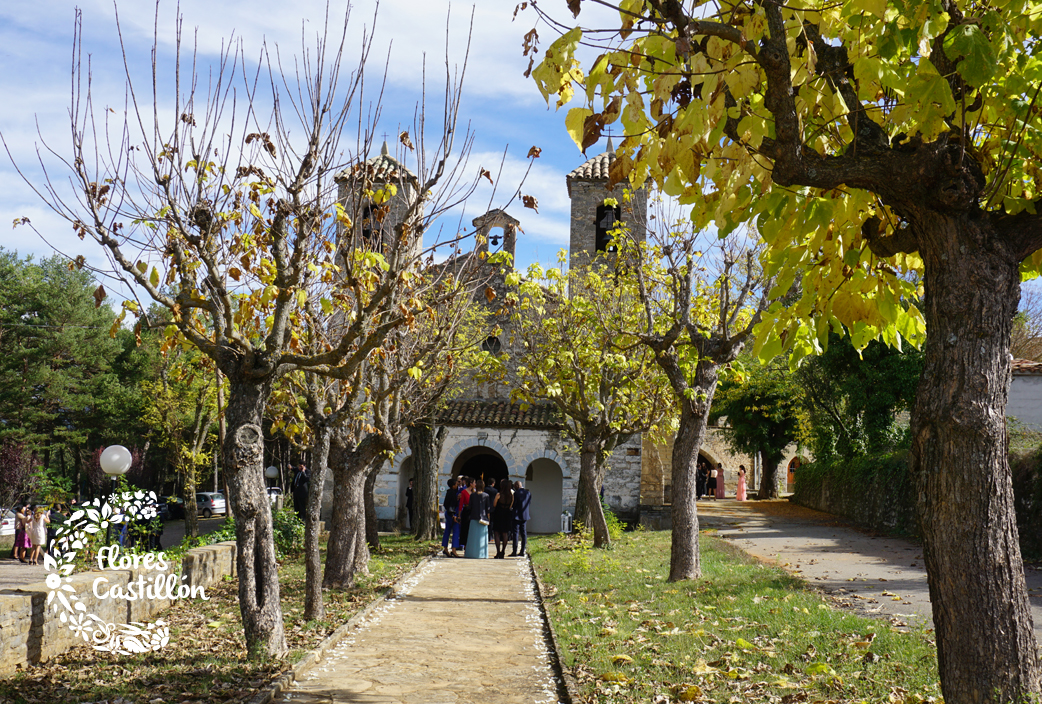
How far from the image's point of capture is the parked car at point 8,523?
24.7 m

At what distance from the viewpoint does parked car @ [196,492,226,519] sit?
40812mm

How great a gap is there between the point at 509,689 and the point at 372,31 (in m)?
5.57

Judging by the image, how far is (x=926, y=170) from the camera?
132 inches

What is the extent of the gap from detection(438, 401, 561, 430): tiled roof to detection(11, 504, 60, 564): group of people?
399 inches

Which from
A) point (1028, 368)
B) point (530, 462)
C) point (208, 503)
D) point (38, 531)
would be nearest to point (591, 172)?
point (530, 462)

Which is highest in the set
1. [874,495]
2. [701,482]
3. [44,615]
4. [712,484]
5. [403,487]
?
[874,495]

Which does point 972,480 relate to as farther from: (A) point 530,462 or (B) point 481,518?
(A) point 530,462

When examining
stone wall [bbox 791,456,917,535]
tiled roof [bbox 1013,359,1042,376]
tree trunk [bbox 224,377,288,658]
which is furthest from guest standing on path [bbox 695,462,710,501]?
tree trunk [bbox 224,377,288,658]

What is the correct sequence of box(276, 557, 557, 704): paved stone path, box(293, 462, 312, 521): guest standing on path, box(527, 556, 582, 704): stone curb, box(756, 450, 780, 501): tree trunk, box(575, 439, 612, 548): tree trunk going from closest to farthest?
box(527, 556, 582, 704): stone curb
box(276, 557, 557, 704): paved stone path
box(575, 439, 612, 548): tree trunk
box(293, 462, 312, 521): guest standing on path
box(756, 450, 780, 501): tree trunk

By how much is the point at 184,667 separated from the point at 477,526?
10.2m

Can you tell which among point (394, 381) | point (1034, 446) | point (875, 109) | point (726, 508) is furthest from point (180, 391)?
point (875, 109)

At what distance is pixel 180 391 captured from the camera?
111ft

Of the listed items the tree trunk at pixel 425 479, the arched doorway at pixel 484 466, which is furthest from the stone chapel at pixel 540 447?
the arched doorway at pixel 484 466

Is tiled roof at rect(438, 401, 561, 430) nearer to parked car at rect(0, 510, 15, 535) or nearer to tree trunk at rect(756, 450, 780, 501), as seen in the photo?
tree trunk at rect(756, 450, 780, 501)
